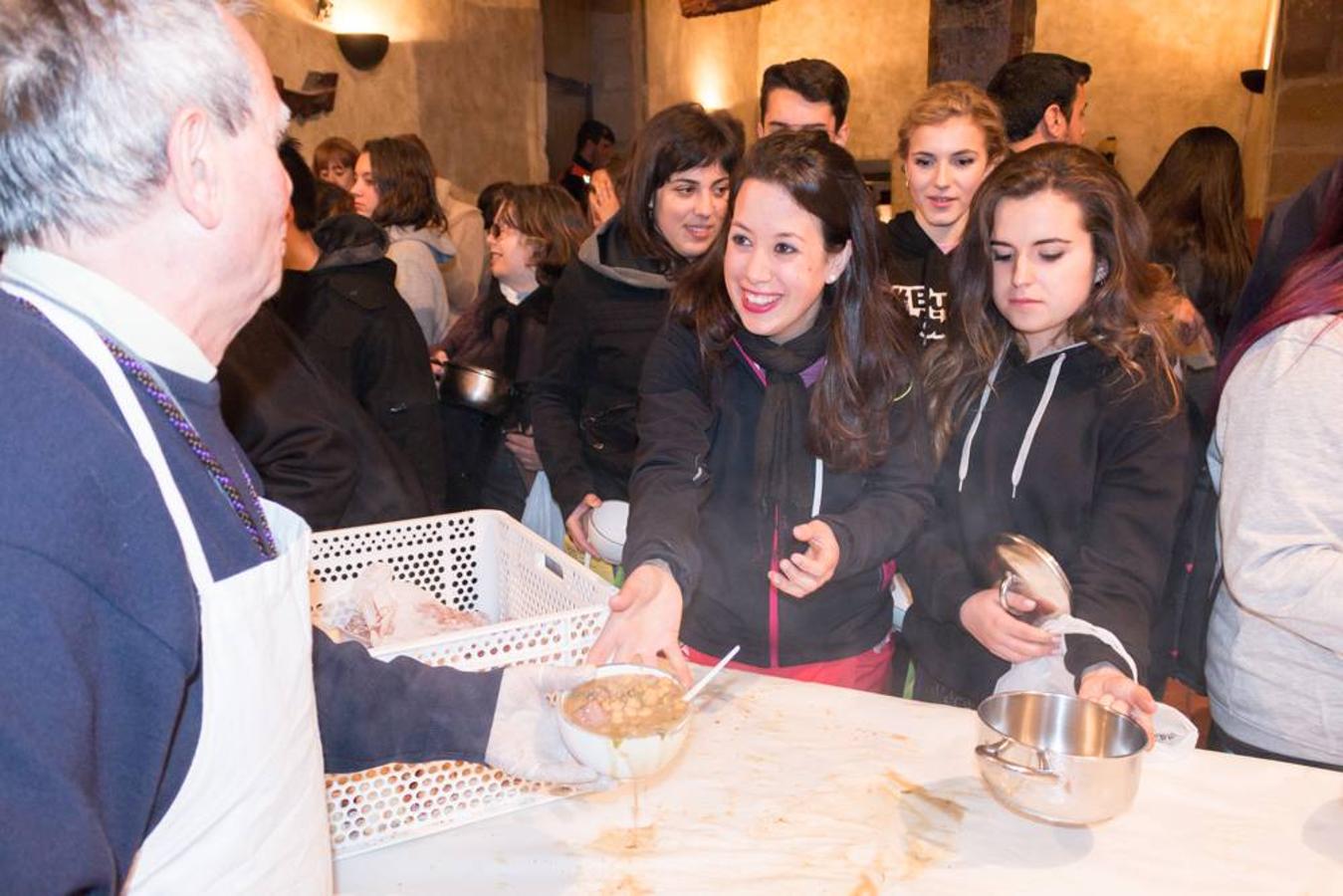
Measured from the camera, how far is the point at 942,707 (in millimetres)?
1587

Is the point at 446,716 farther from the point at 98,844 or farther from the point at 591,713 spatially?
the point at 98,844

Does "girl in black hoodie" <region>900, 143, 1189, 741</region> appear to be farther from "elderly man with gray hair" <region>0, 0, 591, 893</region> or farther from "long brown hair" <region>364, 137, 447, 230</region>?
"long brown hair" <region>364, 137, 447, 230</region>

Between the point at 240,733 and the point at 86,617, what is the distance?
0.21 m

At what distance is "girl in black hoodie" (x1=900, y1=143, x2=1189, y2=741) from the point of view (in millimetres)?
1756

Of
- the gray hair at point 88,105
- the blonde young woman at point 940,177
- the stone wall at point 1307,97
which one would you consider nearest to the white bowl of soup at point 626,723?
the gray hair at point 88,105

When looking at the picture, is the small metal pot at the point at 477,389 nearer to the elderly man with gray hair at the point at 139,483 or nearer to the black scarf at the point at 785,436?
the black scarf at the point at 785,436

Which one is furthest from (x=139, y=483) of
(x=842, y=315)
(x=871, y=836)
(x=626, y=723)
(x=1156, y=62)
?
(x=1156, y=62)

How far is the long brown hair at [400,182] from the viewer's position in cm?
381

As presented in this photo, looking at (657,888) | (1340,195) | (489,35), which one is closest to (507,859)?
(657,888)

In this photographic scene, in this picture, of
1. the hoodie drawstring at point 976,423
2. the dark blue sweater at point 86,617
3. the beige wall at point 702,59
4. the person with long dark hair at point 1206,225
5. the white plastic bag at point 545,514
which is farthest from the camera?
the beige wall at point 702,59

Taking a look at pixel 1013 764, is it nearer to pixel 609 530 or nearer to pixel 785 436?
pixel 785 436

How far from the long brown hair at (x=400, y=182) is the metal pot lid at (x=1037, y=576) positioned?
2.92 m

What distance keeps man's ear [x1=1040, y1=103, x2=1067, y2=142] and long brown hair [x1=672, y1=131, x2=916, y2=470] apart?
1321 mm

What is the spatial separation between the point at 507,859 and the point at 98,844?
63 cm
